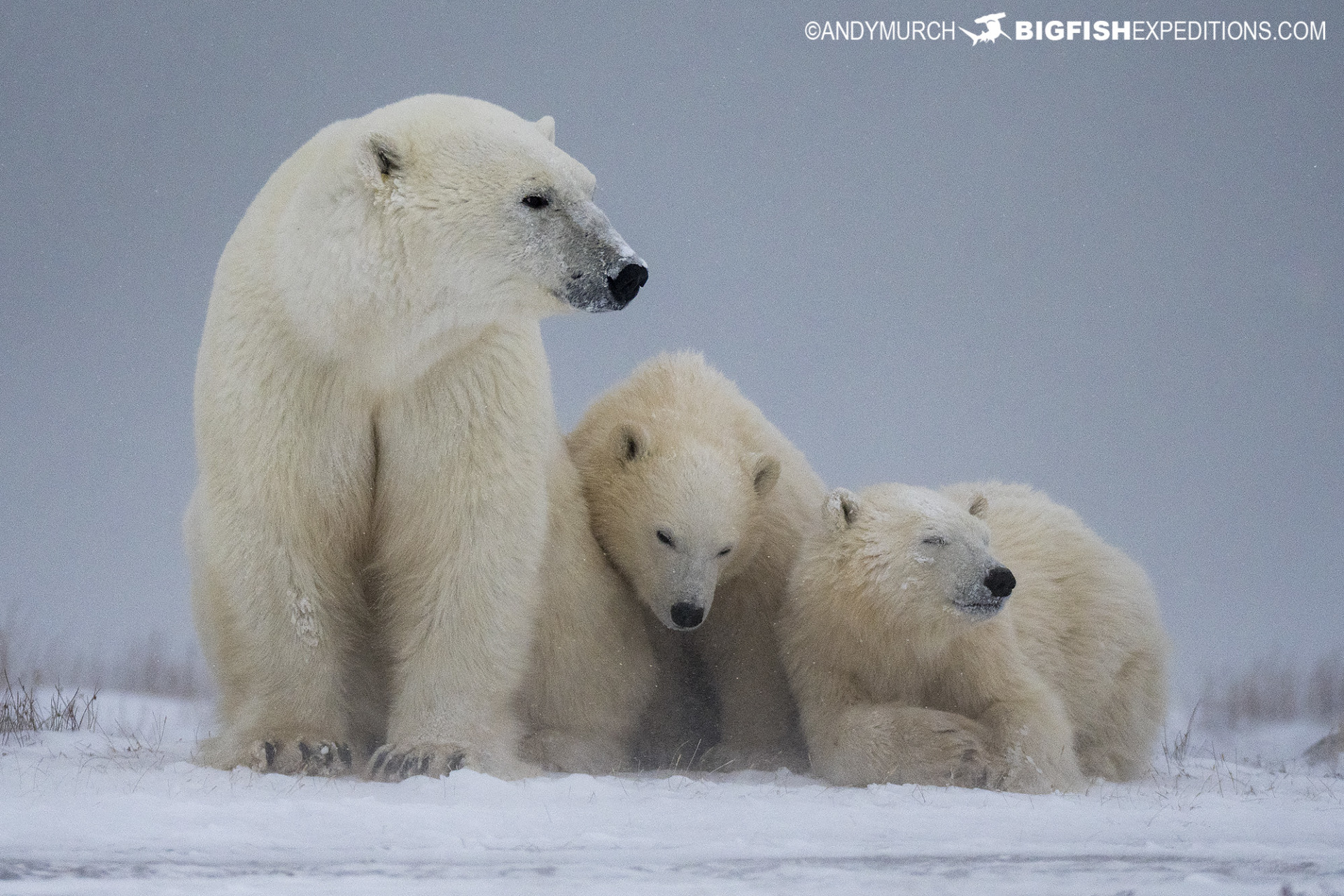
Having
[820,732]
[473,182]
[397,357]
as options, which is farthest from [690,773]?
[473,182]

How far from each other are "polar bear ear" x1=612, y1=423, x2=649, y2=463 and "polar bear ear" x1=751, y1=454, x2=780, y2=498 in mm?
468

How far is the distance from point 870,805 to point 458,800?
1.24m

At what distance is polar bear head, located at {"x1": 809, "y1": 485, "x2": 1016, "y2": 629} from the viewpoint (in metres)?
4.57

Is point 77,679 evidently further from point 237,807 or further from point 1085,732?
point 1085,732

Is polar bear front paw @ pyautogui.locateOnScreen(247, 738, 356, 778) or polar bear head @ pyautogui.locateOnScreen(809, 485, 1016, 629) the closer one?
polar bear front paw @ pyautogui.locateOnScreen(247, 738, 356, 778)

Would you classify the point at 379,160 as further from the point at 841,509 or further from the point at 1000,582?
the point at 1000,582

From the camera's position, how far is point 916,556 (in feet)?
15.4

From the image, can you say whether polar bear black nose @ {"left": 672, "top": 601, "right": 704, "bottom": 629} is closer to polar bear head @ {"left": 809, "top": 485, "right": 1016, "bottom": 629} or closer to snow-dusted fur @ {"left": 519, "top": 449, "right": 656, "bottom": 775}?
snow-dusted fur @ {"left": 519, "top": 449, "right": 656, "bottom": 775}

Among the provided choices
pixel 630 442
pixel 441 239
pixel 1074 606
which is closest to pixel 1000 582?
pixel 1074 606

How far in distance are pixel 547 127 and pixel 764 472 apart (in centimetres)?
168

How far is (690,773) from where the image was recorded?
16.0 feet

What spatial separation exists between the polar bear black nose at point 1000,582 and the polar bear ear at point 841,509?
23.9 inches

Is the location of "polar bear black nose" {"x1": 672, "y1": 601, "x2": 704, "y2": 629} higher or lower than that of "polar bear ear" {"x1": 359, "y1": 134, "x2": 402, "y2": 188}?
lower

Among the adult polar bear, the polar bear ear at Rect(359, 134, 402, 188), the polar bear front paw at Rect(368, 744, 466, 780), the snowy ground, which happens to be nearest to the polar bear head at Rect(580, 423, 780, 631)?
the adult polar bear
